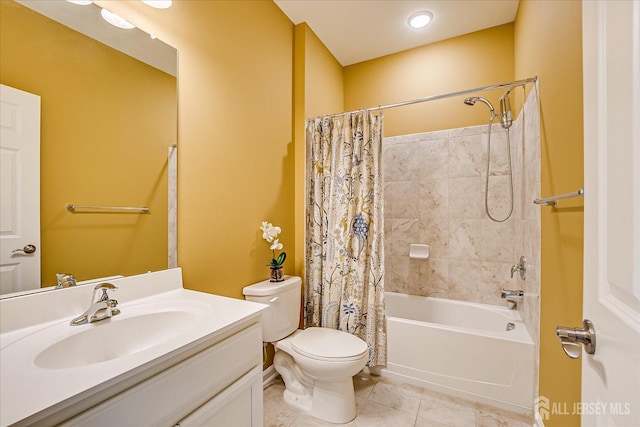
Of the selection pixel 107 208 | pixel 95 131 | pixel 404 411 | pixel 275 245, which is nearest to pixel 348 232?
pixel 275 245

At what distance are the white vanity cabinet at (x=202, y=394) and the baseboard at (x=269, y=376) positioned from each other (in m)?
0.90

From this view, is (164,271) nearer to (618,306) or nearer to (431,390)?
(618,306)

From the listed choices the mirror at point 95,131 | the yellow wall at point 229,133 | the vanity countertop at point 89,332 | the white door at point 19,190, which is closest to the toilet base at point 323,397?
the yellow wall at point 229,133

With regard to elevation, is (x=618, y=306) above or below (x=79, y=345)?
above

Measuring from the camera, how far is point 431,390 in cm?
183

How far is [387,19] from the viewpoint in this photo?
7.14 feet

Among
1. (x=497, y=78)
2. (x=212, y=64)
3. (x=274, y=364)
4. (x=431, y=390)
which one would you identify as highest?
(x=497, y=78)

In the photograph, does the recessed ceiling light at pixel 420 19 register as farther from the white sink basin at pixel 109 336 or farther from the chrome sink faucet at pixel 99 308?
the chrome sink faucet at pixel 99 308

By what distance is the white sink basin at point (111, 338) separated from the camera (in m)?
0.78

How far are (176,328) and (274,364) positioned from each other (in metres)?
1.04

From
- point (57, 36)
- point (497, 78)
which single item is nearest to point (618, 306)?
point (57, 36)

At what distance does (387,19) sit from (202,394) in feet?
8.87

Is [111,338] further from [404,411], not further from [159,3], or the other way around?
[404,411]

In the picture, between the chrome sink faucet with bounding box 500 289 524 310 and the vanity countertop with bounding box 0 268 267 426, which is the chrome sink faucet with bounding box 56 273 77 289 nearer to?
the vanity countertop with bounding box 0 268 267 426
